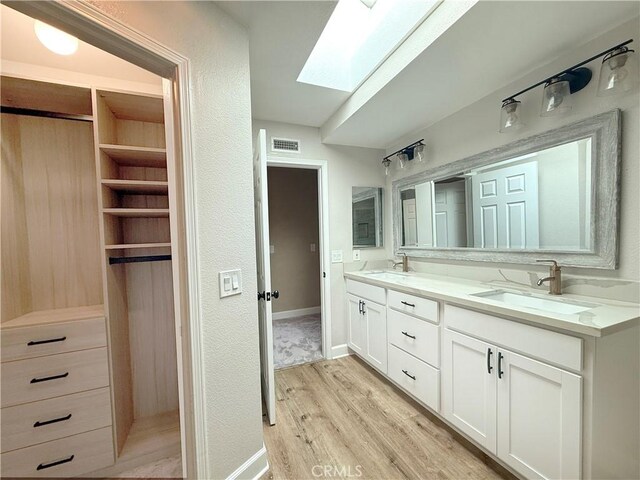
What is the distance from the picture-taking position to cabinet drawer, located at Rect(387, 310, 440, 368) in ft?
5.59

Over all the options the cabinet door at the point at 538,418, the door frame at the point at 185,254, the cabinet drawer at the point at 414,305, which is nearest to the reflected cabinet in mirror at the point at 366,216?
the cabinet drawer at the point at 414,305

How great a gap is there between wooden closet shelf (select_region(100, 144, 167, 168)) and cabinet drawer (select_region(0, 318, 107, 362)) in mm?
976

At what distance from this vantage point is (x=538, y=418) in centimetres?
119

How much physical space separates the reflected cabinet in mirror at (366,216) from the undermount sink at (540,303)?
140 cm

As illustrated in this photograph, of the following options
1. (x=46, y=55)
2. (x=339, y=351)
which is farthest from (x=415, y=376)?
(x=46, y=55)

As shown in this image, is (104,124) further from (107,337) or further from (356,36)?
(356,36)

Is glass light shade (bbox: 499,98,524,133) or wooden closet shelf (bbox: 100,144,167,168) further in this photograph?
glass light shade (bbox: 499,98,524,133)

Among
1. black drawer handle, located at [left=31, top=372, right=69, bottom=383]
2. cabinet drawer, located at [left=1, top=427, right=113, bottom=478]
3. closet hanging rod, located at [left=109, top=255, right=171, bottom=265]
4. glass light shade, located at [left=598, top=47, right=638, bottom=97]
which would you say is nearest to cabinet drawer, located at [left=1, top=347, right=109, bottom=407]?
black drawer handle, located at [left=31, top=372, right=69, bottom=383]

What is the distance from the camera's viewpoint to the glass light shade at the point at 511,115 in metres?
1.59

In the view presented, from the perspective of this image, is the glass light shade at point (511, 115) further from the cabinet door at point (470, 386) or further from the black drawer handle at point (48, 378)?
the black drawer handle at point (48, 378)

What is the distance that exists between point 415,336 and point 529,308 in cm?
78

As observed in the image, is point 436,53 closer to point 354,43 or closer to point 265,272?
point 354,43

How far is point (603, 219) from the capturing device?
1.33 m

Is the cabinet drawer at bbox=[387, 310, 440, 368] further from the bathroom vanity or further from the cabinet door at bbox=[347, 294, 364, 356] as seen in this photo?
the cabinet door at bbox=[347, 294, 364, 356]
